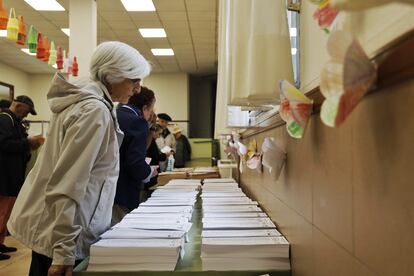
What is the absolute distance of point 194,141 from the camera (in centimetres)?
908

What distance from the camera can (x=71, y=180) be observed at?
125 centimetres

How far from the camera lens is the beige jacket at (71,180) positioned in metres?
1.25

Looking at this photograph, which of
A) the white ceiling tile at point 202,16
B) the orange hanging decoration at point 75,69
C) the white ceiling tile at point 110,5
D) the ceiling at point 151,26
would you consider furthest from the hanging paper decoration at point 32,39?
the white ceiling tile at point 202,16

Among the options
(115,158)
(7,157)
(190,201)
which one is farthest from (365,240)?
(7,157)

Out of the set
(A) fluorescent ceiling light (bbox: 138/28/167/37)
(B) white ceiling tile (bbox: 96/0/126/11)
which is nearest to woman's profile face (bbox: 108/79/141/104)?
(B) white ceiling tile (bbox: 96/0/126/11)

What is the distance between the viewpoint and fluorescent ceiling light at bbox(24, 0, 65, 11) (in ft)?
17.1

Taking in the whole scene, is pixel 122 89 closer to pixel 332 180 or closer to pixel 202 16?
pixel 332 180

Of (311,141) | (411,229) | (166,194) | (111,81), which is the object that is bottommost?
(166,194)

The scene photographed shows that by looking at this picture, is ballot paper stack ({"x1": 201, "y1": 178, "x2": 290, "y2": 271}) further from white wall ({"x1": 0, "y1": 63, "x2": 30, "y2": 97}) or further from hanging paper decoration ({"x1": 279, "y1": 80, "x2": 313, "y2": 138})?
white wall ({"x1": 0, "y1": 63, "x2": 30, "y2": 97})

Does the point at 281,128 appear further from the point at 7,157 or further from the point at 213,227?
the point at 7,157

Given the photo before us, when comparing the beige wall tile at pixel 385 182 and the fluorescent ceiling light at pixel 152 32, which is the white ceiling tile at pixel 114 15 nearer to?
the fluorescent ceiling light at pixel 152 32

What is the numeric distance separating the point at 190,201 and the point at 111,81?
0.85 m

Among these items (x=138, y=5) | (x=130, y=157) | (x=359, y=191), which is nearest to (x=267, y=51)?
(x=359, y=191)

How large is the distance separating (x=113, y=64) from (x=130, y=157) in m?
0.59
